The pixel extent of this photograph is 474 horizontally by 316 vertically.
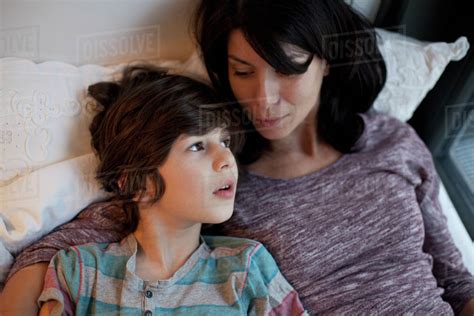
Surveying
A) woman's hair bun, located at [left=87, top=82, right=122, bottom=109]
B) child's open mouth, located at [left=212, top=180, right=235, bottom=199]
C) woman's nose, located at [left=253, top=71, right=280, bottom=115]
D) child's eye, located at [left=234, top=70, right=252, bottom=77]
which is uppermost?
child's eye, located at [left=234, top=70, right=252, bottom=77]

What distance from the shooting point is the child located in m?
0.83

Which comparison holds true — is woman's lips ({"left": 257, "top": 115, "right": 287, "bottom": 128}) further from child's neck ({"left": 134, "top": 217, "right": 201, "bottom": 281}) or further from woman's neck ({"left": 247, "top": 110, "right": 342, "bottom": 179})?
child's neck ({"left": 134, "top": 217, "right": 201, "bottom": 281})

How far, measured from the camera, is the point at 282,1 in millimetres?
919

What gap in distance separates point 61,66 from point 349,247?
2.02 feet

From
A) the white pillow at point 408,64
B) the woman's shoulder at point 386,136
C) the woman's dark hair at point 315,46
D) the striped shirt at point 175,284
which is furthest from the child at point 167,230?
the white pillow at point 408,64

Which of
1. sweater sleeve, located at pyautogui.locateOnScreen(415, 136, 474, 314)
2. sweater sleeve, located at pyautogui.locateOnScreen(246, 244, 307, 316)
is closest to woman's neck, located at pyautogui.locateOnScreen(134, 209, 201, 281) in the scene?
sweater sleeve, located at pyautogui.locateOnScreen(246, 244, 307, 316)

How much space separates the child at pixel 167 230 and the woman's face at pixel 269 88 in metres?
0.08

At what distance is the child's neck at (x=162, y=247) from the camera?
89cm

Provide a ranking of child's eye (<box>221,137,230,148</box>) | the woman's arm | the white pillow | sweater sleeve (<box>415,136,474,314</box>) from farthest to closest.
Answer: the white pillow, sweater sleeve (<box>415,136,474,314</box>), child's eye (<box>221,137,230,148</box>), the woman's arm

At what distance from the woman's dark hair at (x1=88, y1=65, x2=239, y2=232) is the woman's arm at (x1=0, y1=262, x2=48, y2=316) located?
17 centimetres

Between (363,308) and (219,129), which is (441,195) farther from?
(219,129)

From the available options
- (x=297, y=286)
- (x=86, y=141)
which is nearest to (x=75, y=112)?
(x=86, y=141)

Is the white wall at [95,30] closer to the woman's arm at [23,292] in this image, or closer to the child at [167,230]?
the child at [167,230]

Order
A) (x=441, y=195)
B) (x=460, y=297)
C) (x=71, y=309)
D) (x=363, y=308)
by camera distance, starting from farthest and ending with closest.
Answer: (x=441, y=195), (x=460, y=297), (x=363, y=308), (x=71, y=309)
